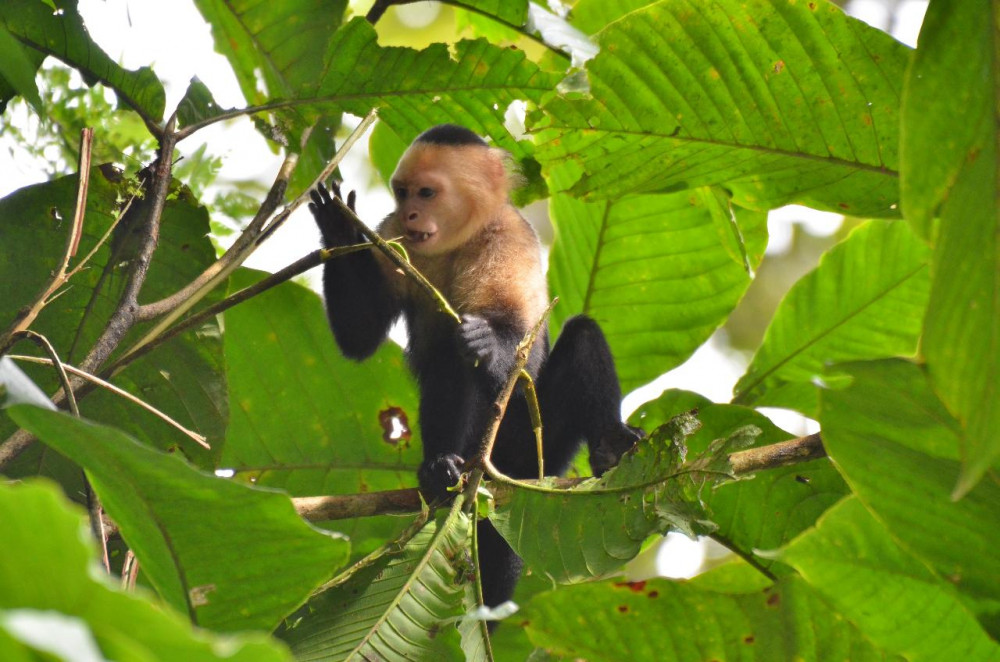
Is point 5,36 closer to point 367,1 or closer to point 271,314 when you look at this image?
point 271,314

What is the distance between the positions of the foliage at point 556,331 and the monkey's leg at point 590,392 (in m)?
0.15

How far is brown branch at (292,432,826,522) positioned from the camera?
2170 mm

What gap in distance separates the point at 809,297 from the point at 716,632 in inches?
63.2

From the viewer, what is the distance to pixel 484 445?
2.13 m

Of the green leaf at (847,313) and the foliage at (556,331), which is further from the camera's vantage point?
the green leaf at (847,313)

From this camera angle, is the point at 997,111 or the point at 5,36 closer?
the point at 997,111

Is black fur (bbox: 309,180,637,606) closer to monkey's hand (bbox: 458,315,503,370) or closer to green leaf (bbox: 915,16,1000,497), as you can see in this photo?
monkey's hand (bbox: 458,315,503,370)

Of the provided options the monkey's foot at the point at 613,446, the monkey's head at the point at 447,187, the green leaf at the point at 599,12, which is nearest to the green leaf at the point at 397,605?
the monkey's foot at the point at 613,446

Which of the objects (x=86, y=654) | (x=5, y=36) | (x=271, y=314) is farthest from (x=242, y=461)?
(x=86, y=654)

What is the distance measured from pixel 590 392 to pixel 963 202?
2.12m

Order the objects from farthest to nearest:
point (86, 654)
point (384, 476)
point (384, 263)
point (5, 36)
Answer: point (384, 263) → point (384, 476) → point (5, 36) → point (86, 654)

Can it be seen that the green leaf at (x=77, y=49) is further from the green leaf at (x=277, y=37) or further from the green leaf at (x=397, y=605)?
the green leaf at (x=397, y=605)

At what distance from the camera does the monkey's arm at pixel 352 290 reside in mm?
3469

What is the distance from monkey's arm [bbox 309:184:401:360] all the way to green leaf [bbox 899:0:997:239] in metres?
1.87
